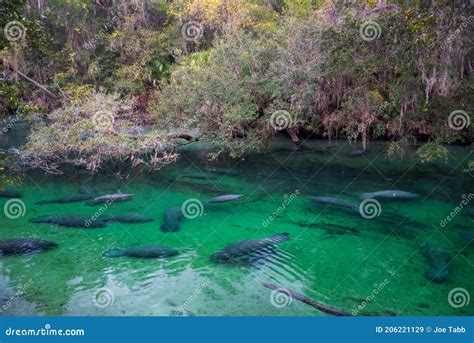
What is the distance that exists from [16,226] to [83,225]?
182 centimetres

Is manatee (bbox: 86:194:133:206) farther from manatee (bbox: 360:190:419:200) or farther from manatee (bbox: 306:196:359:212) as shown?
manatee (bbox: 360:190:419:200)

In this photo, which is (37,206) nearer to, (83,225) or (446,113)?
(83,225)

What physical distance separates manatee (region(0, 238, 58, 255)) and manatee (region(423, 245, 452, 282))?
8136mm

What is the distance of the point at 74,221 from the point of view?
415 inches

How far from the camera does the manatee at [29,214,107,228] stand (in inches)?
413

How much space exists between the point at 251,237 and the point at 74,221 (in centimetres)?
470

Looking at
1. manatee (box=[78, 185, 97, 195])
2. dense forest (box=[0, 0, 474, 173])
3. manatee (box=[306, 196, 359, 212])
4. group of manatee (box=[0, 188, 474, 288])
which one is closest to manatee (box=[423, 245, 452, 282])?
group of manatee (box=[0, 188, 474, 288])

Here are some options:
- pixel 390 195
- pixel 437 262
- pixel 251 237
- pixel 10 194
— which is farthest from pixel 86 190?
pixel 437 262

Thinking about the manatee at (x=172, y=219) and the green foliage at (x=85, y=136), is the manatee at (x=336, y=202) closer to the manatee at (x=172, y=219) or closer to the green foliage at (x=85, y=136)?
the manatee at (x=172, y=219)

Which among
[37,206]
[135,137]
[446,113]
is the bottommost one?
[37,206]

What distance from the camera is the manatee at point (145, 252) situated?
866 cm

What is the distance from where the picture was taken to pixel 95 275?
7945mm

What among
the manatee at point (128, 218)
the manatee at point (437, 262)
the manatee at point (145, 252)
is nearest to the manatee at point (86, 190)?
the manatee at point (128, 218)

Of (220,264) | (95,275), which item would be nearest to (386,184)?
(220,264)
